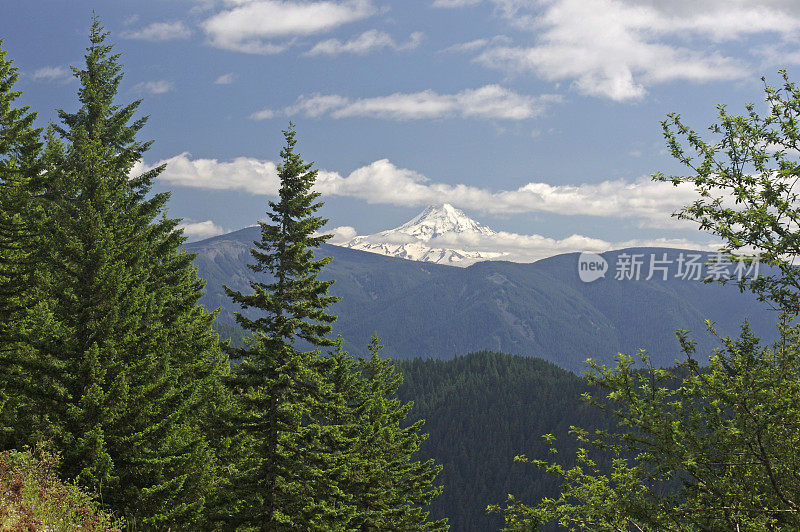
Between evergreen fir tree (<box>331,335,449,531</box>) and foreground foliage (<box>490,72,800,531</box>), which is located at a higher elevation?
foreground foliage (<box>490,72,800,531</box>)

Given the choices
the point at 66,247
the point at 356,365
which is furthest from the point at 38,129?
the point at 356,365

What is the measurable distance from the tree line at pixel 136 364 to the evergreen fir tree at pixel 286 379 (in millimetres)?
58

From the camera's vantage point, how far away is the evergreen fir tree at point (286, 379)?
20328 mm

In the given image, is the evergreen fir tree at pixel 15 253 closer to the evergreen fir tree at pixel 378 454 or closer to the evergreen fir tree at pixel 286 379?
the evergreen fir tree at pixel 286 379

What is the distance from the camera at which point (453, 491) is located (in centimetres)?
19500

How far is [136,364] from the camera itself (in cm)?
1969

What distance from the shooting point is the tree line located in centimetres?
1823

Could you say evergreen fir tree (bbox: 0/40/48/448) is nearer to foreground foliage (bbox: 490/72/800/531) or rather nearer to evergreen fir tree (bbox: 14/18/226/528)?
evergreen fir tree (bbox: 14/18/226/528)

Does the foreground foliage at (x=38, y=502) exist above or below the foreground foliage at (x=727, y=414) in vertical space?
below

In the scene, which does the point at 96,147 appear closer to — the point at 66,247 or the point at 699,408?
the point at 66,247

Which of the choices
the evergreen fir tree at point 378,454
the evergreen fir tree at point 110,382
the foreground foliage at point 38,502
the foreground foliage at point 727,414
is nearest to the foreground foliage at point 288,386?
the evergreen fir tree at point 110,382

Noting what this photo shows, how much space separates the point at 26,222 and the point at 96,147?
4769 mm

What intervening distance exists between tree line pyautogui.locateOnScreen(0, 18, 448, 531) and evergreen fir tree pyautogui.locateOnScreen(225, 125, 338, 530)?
0.19 ft

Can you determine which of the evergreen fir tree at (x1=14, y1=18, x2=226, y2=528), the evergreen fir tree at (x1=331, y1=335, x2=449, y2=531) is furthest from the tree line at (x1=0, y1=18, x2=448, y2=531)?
the evergreen fir tree at (x1=331, y1=335, x2=449, y2=531)
